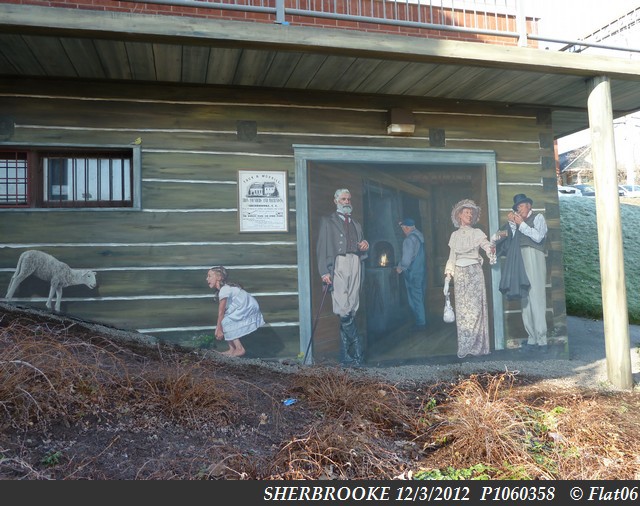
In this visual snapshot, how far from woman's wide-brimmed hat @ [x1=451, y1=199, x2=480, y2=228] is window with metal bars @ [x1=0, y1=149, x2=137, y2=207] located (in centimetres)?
402

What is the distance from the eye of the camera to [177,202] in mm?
6344

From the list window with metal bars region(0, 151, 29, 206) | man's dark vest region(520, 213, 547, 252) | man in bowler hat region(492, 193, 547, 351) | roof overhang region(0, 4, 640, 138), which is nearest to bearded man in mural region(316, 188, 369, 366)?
roof overhang region(0, 4, 640, 138)

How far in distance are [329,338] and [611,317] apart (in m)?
3.15

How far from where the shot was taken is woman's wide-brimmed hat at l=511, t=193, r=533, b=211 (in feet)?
24.0

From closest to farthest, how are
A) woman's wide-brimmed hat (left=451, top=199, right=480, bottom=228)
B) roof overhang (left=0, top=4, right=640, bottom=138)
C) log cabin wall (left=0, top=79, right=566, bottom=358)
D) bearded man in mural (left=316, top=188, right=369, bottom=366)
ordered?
roof overhang (left=0, top=4, right=640, bottom=138), log cabin wall (left=0, top=79, right=566, bottom=358), bearded man in mural (left=316, top=188, right=369, bottom=366), woman's wide-brimmed hat (left=451, top=199, right=480, bottom=228)

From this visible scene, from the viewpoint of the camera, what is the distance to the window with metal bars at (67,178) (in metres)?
6.07

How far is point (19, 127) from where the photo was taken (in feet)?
19.7

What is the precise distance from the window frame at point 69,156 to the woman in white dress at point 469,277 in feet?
13.0

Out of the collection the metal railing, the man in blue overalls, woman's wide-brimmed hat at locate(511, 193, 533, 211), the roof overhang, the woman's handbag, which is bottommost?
the woman's handbag

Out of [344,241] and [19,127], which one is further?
[344,241]

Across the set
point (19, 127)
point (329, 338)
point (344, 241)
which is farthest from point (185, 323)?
point (19, 127)
